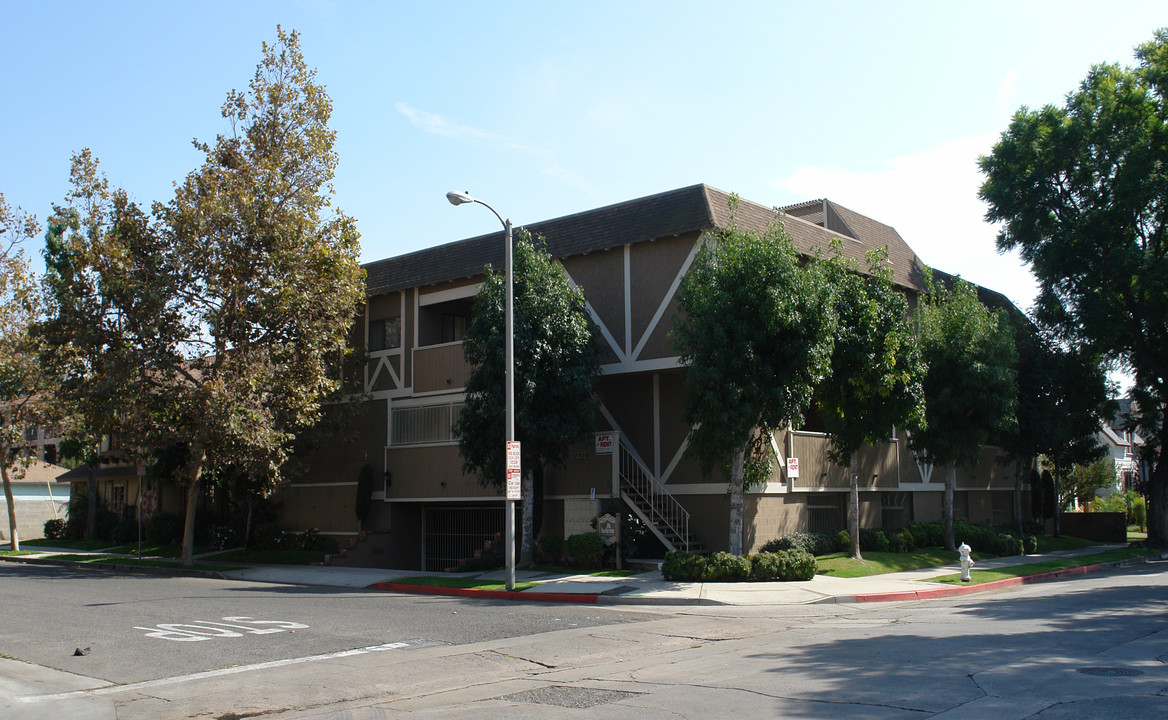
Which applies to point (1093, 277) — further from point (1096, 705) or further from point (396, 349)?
point (1096, 705)

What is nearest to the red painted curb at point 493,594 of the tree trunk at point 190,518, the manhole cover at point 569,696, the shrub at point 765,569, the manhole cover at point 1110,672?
the shrub at point 765,569

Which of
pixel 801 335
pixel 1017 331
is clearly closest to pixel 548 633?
pixel 801 335

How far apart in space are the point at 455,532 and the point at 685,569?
10.9 meters

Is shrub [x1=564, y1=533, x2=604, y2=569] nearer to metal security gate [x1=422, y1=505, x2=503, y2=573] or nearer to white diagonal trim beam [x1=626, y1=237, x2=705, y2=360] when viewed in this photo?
metal security gate [x1=422, y1=505, x2=503, y2=573]

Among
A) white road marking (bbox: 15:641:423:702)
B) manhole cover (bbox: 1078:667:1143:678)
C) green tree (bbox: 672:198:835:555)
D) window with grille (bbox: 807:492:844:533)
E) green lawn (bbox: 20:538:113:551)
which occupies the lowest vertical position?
green lawn (bbox: 20:538:113:551)

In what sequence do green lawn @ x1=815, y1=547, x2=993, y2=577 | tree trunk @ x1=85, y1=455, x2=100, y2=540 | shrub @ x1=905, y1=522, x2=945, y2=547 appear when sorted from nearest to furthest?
green lawn @ x1=815, y1=547, x2=993, y2=577 < shrub @ x1=905, y1=522, x2=945, y2=547 < tree trunk @ x1=85, y1=455, x2=100, y2=540

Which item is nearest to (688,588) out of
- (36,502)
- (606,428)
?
(606,428)

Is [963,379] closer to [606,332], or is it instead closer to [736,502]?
[736,502]

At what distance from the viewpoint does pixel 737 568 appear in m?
19.5

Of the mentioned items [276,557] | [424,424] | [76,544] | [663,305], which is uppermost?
[663,305]

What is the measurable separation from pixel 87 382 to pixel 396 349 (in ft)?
29.5

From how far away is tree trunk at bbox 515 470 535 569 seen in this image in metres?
22.9

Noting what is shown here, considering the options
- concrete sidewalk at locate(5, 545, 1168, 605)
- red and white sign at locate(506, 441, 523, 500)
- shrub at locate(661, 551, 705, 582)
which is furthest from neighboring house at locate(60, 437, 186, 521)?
shrub at locate(661, 551, 705, 582)

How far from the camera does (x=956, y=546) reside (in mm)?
27500
